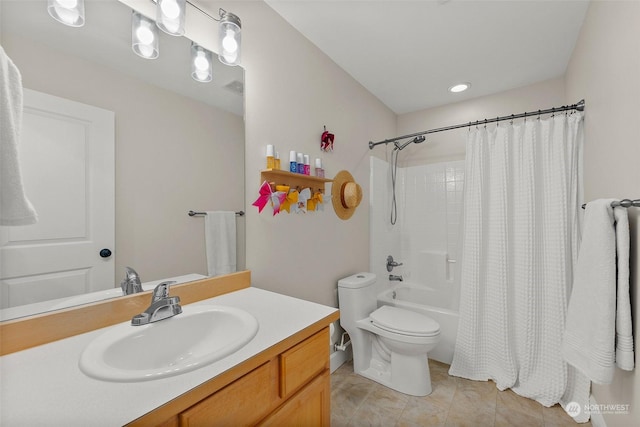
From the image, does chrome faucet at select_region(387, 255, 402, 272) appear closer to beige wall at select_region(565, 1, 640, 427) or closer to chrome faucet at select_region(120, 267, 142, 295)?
beige wall at select_region(565, 1, 640, 427)

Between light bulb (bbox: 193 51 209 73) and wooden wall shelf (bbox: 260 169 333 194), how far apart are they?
56 centimetres

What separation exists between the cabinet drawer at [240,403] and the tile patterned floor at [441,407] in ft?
3.51

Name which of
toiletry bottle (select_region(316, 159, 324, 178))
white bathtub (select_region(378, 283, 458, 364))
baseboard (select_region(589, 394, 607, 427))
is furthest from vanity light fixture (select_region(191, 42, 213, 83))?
baseboard (select_region(589, 394, 607, 427))

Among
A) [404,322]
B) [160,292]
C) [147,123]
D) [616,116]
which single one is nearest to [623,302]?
[616,116]

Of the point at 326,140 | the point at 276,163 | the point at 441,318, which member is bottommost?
the point at 441,318

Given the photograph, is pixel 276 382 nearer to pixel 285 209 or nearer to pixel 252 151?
pixel 285 209

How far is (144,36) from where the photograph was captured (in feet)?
3.47

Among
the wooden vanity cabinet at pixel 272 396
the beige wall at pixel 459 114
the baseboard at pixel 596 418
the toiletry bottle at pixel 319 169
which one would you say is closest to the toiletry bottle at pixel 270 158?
the toiletry bottle at pixel 319 169

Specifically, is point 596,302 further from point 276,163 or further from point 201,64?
point 201,64

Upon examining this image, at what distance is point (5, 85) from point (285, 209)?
3.82 ft

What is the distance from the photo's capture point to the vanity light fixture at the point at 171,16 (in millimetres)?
1041

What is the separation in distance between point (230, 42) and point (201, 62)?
172mm

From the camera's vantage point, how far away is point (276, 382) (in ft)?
2.75

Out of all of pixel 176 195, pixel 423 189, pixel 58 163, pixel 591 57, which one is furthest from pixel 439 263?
pixel 58 163
